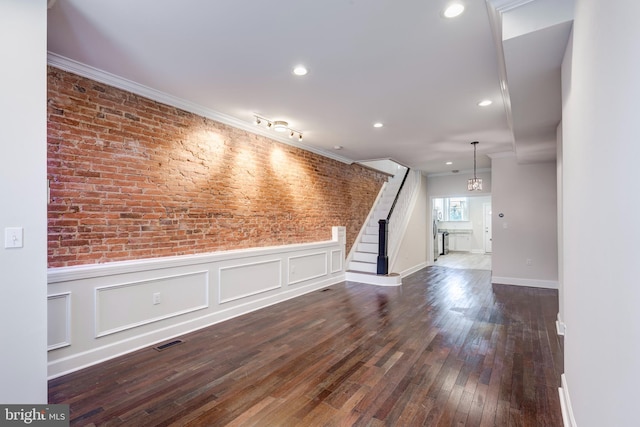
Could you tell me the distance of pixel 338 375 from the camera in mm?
2654

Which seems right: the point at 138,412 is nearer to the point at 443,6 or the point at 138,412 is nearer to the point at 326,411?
the point at 326,411

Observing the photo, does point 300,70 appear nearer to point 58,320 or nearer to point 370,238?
point 58,320

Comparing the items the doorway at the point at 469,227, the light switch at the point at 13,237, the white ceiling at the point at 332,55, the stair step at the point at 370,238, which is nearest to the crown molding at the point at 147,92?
the white ceiling at the point at 332,55

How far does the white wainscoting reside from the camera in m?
2.69

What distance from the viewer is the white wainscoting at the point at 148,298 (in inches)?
106

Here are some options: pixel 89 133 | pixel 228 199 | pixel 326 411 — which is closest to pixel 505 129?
pixel 228 199

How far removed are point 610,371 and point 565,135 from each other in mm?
1855

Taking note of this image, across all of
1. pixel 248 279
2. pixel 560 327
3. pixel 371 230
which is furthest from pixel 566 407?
pixel 371 230

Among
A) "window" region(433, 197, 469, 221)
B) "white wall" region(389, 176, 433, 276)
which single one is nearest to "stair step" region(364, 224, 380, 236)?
"white wall" region(389, 176, 433, 276)

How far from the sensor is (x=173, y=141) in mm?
3607

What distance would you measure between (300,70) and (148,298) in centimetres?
289

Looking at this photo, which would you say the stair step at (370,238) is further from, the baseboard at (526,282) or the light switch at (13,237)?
the light switch at (13,237)

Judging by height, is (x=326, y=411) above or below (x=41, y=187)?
below

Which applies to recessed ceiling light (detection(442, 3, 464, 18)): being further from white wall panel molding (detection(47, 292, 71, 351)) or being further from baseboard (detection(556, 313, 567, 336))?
white wall panel molding (detection(47, 292, 71, 351))
